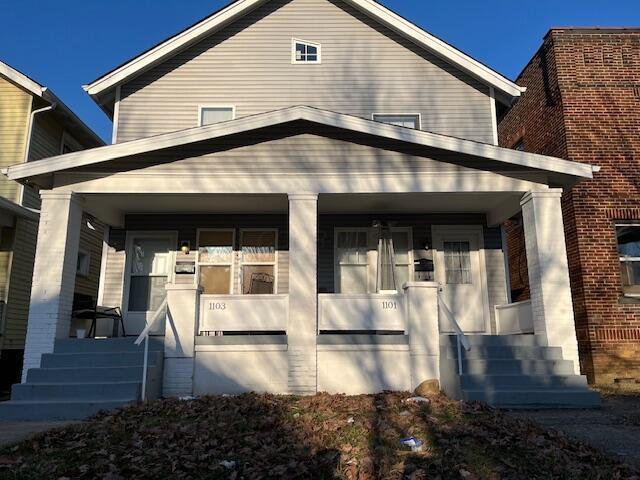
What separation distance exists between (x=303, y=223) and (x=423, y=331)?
94.5 inches

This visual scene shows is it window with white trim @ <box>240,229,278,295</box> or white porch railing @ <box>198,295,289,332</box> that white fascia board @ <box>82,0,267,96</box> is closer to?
window with white trim @ <box>240,229,278,295</box>

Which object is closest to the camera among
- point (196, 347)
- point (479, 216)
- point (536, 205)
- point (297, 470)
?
point (297, 470)

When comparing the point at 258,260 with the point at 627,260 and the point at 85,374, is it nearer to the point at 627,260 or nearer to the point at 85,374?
the point at 85,374

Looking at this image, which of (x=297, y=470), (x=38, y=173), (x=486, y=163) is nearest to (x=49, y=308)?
(x=38, y=173)

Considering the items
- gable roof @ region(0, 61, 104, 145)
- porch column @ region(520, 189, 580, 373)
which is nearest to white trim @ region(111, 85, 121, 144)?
gable roof @ region(0, 61, 104, 145)

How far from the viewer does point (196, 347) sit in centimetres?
757

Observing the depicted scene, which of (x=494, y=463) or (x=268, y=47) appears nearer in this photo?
(x=494, y=463)

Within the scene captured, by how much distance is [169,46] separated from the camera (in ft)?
34.0

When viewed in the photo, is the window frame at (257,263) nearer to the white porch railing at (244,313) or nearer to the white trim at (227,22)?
the white porch railing at (244,313)

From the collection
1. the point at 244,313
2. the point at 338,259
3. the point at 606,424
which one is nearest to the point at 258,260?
the point at 338,259

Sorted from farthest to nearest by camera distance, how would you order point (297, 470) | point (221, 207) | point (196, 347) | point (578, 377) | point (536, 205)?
point (221, 207), point (536, 205), point (196, 347), point (578, 377), point (297, 470)

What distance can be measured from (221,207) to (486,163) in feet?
15.4

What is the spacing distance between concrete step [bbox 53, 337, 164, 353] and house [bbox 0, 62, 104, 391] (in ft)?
16.7

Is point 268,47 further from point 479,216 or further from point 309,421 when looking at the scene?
point 309,421
